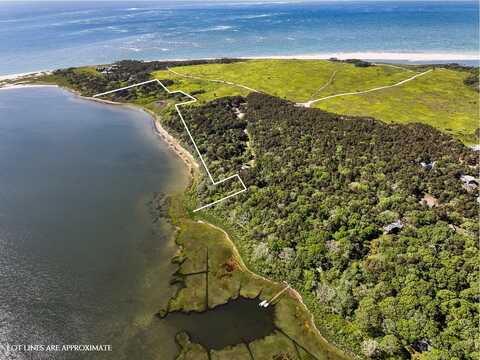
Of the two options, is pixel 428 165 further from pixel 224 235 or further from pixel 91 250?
pixel 91 250

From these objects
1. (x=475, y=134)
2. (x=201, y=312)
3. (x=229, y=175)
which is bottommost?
(x=201, y=312)

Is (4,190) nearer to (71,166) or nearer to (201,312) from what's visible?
(71,166)

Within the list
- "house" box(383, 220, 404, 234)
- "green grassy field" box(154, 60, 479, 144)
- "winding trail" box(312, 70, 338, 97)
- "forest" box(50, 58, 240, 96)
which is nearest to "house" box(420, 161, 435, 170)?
"green grassy field" box(154, 60, 479, 144)

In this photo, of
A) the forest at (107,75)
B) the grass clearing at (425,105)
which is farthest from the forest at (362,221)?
the forest at (107,75)

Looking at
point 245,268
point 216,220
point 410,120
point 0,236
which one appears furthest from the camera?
point 410,120

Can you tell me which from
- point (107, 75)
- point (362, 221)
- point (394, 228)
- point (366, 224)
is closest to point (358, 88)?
point (362, 221)

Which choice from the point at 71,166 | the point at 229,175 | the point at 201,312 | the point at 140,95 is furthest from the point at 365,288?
the point at 140,95
